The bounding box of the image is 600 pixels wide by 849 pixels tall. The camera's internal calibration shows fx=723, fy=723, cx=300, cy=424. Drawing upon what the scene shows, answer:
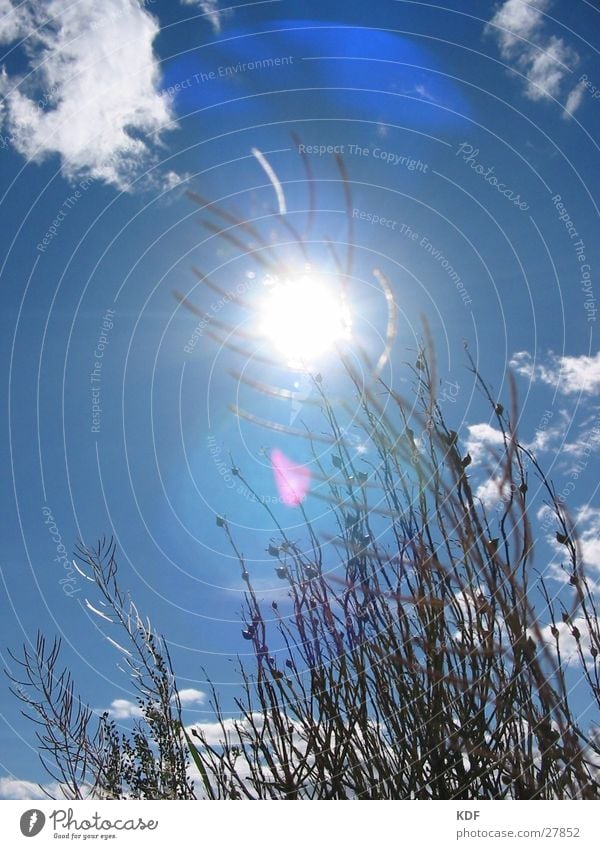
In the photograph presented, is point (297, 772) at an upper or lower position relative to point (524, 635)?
lower

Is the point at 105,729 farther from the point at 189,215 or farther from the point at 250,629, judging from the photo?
the point at 189,215

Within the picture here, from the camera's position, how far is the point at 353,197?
15.6 feet
